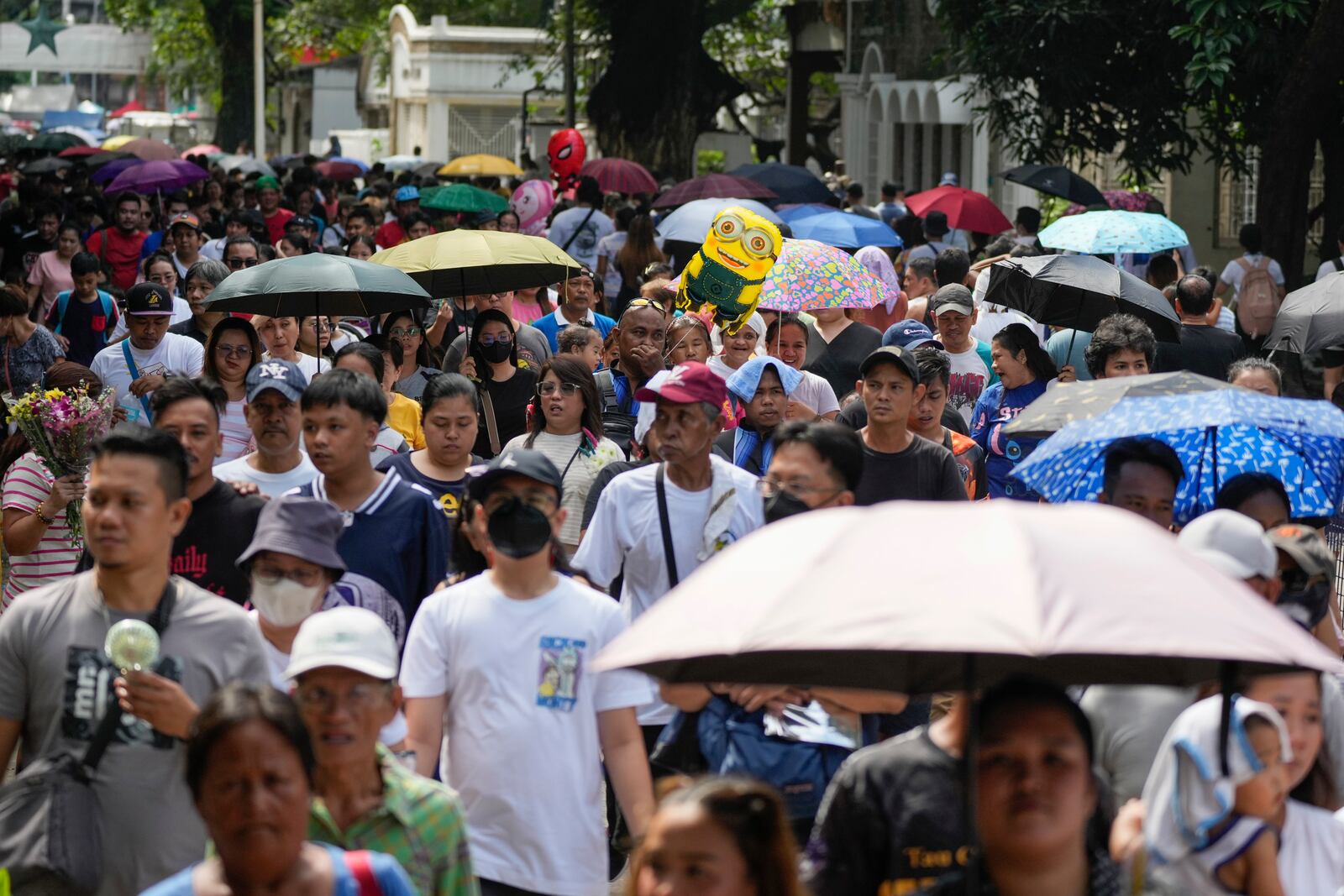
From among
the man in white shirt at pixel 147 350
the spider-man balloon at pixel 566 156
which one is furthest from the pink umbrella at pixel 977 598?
the spider-man balloon at pixel 566 156

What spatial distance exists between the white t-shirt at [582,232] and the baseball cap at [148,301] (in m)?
8.14

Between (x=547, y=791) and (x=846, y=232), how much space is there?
10994mm

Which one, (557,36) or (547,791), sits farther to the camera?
(557,36)

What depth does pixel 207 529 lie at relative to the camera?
5812 millimetres

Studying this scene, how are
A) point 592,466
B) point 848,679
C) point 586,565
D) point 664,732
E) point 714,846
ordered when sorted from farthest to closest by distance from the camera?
point 592,466 → point 586,565 → point 664,732 → point 848,679 → point 714,846

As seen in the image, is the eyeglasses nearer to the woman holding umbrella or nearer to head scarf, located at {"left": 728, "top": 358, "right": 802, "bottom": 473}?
head scarf, located at {"left": 728, "top": 358, "right": 802, "bottom": 473}

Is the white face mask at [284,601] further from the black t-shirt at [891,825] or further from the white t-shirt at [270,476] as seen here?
the black t-shirt at [891,825]

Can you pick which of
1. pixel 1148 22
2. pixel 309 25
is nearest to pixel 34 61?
pixel 309 25

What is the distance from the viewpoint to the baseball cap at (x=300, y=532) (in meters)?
5.20

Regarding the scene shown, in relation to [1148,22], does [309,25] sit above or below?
above

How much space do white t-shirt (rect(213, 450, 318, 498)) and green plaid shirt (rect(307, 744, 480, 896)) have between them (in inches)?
101

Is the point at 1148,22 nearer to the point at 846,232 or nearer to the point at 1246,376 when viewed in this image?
the point at 846,232

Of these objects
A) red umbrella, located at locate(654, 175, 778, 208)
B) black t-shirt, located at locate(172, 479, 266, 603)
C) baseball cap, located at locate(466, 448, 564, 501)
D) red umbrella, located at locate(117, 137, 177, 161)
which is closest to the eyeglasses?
baseball cap, located at locate(466, 448, 564, 501)

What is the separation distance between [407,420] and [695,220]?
717 centimetres
